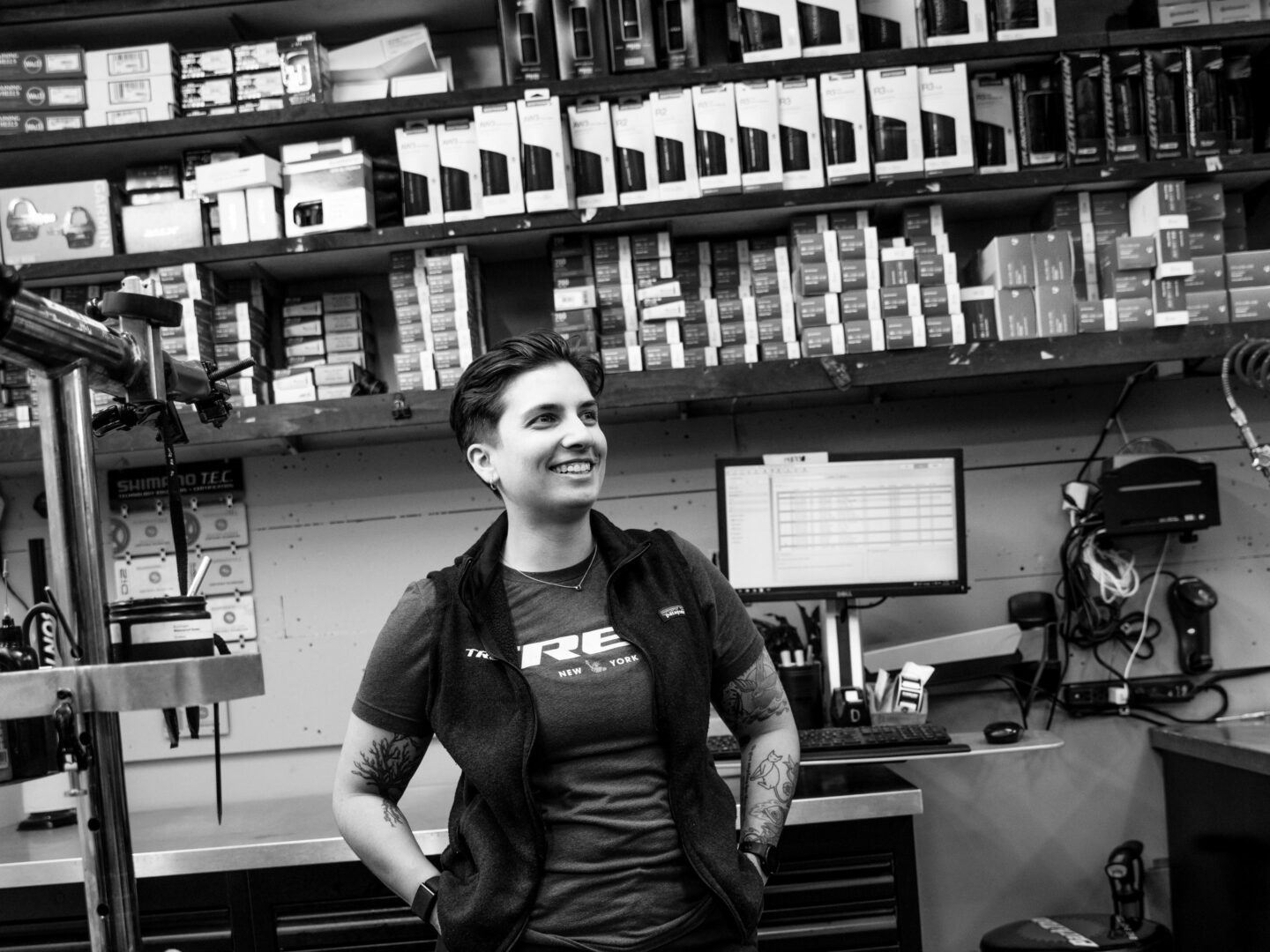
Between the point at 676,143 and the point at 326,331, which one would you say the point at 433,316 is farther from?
the point at 676,143

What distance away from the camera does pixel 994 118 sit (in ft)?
8.77

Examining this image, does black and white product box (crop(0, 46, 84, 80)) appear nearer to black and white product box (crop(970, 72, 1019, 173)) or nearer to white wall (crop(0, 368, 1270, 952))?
white wall (crop(0, 368, 1270, 952))

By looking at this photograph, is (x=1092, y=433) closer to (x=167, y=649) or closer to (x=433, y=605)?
(x=433, y=605)

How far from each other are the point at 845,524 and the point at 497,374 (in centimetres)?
131

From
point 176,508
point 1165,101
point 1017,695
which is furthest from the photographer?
point 1017,695

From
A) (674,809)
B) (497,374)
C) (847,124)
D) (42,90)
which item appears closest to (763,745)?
(674,809)

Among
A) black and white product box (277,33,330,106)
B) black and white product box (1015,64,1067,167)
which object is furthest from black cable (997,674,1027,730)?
black and white product box (277,33,330,106)

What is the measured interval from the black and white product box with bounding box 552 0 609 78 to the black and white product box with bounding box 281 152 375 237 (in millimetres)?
531

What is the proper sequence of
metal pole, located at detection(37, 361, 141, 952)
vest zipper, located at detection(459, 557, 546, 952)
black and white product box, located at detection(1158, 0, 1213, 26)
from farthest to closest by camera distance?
black and white product box, located at detection(1158, 0, 1213, 26) → vest zipper, located at detection(459, 557, 546, 952) → metal pole, located at detection(37, 361, 141, 952)

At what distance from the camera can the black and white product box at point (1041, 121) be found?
8.69 ft

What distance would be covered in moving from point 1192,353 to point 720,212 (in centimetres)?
111

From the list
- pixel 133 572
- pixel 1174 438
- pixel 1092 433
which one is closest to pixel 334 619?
pixel 133 572

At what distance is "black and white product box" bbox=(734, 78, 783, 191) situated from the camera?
2.58 metres

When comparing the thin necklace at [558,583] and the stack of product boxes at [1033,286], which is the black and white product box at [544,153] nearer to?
the stack of product boxes at [1033,286]
